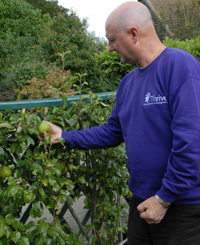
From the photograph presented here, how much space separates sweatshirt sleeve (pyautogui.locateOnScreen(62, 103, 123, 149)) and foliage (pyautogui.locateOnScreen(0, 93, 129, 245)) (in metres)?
0.08

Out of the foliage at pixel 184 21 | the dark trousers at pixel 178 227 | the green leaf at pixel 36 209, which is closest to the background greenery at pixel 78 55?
Result: the foliage at pixel 184 21

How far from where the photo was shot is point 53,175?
7.00ft

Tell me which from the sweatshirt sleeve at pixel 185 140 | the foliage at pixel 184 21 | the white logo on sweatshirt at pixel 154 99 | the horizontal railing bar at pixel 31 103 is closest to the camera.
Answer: the sweatshirt sleeve at pixel 185 140

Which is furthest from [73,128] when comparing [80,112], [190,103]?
[190,103]

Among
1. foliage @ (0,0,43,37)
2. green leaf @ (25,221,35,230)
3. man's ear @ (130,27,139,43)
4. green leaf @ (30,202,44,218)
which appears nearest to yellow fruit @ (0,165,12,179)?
→ green leaf @ (30,202,44,218)

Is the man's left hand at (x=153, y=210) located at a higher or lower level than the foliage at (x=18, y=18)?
lower

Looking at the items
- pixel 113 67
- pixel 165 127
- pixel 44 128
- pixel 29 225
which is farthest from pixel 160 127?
pixel 113 67

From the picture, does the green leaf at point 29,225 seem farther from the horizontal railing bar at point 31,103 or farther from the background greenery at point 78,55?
the background greenery at point 78,55

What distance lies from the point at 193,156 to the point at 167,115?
0.84 feet

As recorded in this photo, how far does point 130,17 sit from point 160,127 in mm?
598

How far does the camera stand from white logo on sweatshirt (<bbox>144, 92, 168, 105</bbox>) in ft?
5.58

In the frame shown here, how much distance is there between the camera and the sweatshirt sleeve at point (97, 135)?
7.20 feet

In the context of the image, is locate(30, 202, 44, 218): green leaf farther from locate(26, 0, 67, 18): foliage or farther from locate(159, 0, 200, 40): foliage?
locate(26, 0, 67, 18): foliage

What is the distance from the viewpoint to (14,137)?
1960mm
